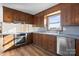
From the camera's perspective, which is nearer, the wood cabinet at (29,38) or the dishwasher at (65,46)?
the dishwasher at (65,46)

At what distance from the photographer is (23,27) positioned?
18.0 ft

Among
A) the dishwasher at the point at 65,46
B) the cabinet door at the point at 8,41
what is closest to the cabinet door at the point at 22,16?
the cabinet door at the point at 8,41

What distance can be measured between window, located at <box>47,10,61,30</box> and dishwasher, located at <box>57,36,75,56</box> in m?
1.14

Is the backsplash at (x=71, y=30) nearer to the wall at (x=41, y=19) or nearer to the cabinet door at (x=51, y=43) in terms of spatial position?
the cabinet door at (x=51, y=43)

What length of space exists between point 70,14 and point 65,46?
842 millimetres

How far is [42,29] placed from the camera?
5.11m

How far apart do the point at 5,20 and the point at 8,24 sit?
0.28m

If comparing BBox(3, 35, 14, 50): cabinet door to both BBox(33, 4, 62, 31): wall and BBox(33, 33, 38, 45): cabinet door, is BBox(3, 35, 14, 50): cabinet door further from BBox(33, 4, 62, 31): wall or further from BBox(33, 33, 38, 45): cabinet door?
BBox(33, 4, 62, 31): wall

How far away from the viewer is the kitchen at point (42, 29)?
9.21 feet

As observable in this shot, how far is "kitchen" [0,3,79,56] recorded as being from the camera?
2807 millimetres

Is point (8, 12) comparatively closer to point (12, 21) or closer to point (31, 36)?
point (12, 21)

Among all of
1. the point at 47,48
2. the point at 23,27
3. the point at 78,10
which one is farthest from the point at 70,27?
the point at 23,27

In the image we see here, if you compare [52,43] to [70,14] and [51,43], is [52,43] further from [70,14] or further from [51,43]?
[70,14]

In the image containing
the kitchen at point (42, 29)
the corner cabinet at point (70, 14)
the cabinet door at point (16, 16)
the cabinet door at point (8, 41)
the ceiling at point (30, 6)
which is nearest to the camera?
the corner cabinet at point (70, 14)
